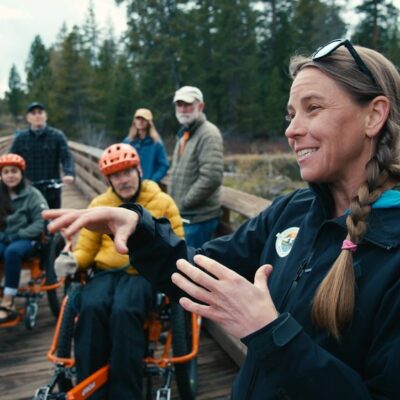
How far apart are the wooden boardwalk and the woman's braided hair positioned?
2.24 m

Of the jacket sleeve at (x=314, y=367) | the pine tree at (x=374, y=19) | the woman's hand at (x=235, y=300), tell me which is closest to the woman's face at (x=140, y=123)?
the woman's hand at (x=235, y=300)

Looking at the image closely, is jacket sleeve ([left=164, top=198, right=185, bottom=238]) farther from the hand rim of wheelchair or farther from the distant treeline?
the distant treeline

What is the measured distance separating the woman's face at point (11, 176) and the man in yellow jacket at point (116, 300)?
1568 mm

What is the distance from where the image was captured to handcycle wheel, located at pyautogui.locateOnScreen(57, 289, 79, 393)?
114 inches

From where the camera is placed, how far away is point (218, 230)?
14.4 feet

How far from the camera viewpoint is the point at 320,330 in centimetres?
134

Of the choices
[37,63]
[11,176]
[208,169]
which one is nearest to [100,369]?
[208,169]

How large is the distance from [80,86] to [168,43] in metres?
17.6

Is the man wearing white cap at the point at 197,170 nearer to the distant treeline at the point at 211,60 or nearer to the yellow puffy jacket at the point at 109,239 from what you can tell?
the yellow puffy jacket at the point at 109,239

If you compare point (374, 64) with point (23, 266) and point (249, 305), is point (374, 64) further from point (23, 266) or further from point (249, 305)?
point (23, 266)

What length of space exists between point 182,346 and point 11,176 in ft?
8.29

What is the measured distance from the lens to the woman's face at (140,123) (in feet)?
17.1

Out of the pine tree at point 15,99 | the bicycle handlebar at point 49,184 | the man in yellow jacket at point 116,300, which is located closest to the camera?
the man in yellow jacket at point 116,300

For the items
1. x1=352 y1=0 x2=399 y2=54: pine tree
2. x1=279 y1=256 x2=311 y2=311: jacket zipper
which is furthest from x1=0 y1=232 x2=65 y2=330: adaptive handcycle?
x1=352 y1=0 x2=399 y2=54: pine tree
